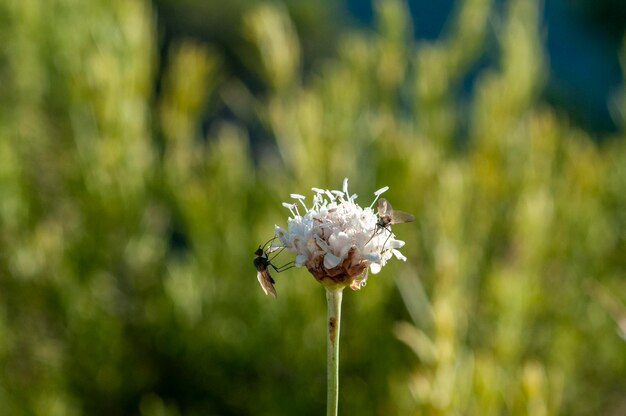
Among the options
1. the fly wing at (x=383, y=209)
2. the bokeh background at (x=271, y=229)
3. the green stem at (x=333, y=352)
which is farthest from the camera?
the bokeh background at (x=271, y=229)

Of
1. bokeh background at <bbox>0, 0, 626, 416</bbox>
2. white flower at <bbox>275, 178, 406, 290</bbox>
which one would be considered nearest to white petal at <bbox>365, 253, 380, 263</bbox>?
white flower at <bbox>275, 178, 406, 290</bbox>

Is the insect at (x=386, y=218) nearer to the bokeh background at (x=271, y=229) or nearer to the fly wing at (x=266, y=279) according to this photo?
the fly wing at (x=266, y=279)

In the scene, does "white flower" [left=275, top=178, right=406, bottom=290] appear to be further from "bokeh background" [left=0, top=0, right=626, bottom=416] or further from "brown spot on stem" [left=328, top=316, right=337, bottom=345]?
"bokeh background" [left=0, top=0, right=626, bottom=416]

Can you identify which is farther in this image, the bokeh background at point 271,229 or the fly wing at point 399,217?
the bokeh background at point 271,229

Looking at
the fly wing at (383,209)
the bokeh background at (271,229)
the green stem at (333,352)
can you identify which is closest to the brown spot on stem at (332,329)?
the green stem at (333,352)

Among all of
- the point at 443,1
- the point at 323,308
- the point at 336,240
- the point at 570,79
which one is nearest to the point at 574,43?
the point at 570,79

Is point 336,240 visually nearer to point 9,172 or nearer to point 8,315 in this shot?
point 9,172
